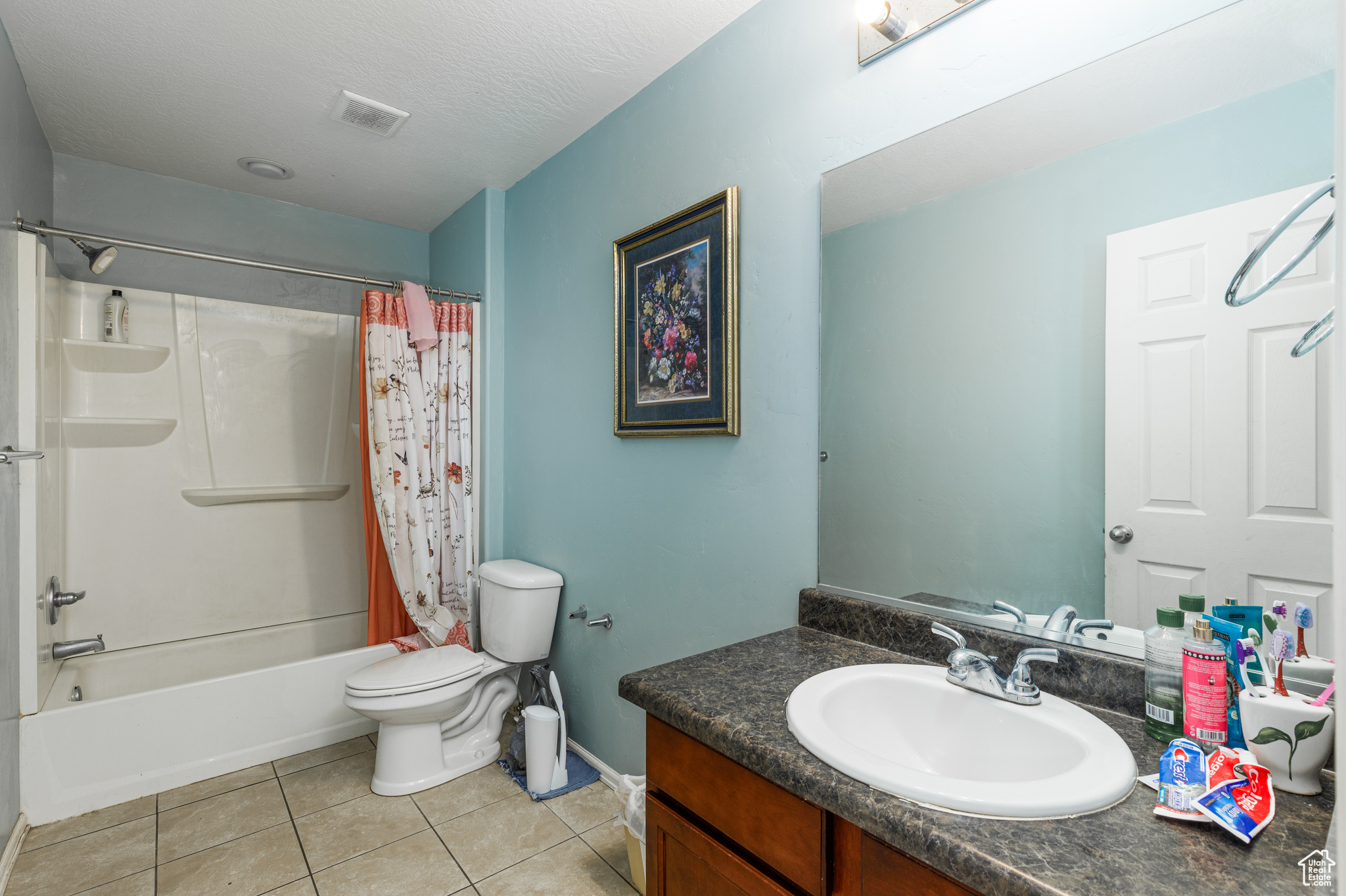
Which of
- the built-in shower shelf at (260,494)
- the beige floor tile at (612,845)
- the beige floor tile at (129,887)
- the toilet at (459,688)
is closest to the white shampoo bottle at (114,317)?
the built-in shower shelf at (260,494)

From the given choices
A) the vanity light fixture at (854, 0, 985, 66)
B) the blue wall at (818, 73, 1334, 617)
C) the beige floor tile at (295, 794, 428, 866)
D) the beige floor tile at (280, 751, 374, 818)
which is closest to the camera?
the blue wall at (818, 73, 1334, 617)

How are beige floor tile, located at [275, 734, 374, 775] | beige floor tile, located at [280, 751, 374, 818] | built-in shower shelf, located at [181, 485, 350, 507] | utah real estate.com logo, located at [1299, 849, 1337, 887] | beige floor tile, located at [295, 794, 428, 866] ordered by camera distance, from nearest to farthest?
utah real estate.com logo, located at [1299, 849, 1337, 887]
beige floor tile, located at [295, 794, 428, 866]
beige floor tile, located at [280, 751, 374, 818]
beige floor tile, located at [275, 734, 374, 775]
built-in shower shelf, located at [181, 485, 350, 507]

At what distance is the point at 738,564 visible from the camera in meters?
1.72

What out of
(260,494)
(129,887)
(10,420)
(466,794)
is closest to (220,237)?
(260,494)

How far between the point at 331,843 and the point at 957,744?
179 cm

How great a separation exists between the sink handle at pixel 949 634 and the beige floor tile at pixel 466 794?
162cm

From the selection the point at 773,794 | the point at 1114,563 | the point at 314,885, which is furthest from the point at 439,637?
the point at 1114,563

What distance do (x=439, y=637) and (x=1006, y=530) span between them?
86.1 inches

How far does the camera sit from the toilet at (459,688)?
2.09m

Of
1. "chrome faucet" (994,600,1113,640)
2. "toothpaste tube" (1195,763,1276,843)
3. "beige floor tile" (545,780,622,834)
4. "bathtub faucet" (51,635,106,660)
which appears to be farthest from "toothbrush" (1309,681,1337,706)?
"bathtub faucet" (51,635,106,660)

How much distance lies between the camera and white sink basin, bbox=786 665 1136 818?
29.0 inches

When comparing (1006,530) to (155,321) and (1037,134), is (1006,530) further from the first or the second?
(155,321)

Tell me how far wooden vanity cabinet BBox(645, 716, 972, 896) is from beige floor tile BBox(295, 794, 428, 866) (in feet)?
3.86

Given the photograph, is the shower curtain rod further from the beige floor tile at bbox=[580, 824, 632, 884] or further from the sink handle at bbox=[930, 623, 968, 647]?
the sink handle at bbox=[930, 623, 968, 647]
